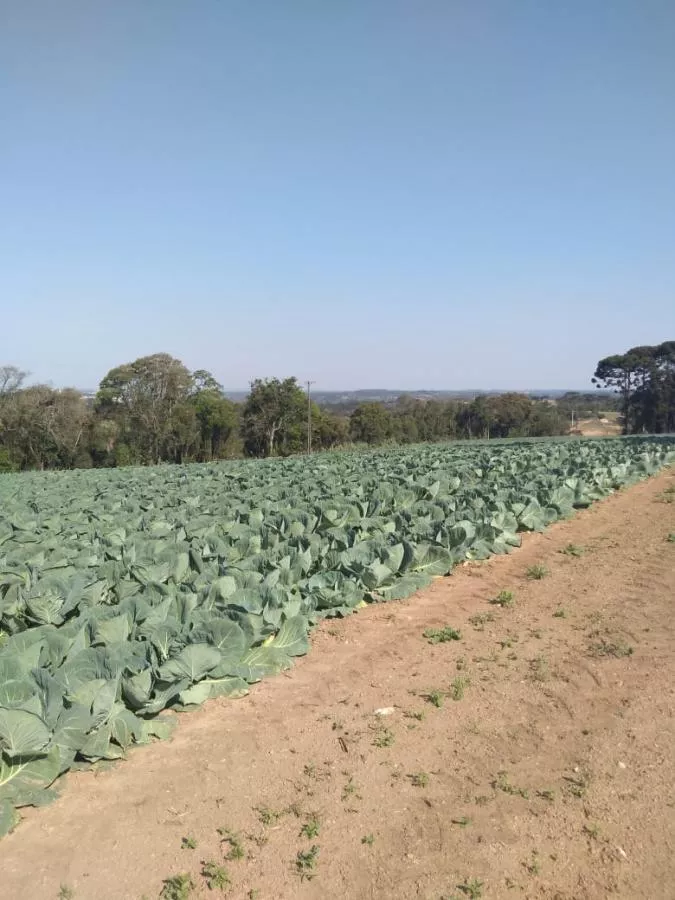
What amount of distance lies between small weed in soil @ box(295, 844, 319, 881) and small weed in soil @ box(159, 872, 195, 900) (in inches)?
18.1

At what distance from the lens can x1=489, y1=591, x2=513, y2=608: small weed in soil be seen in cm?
638

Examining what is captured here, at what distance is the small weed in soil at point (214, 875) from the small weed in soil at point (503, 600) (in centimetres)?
411

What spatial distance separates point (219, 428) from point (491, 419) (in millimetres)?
32992

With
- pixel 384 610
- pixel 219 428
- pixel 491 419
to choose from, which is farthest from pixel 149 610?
pixel 491 419

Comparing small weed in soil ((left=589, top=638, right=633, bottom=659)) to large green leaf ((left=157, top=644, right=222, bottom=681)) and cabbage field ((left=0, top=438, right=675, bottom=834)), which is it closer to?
cabbage field ((left=0, top=438, right=675, bottom=834))

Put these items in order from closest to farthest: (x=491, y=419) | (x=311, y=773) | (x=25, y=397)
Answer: (x=311, y=773)
(x=25, y=397)
(x=491, y=419)

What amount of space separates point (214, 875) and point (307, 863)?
0.41m

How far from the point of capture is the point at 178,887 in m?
2.71

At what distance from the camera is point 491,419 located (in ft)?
233

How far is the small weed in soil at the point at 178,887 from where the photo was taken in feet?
8.75

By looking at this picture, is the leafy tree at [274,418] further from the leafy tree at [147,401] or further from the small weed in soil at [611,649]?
the small weed in soil at [611,649]

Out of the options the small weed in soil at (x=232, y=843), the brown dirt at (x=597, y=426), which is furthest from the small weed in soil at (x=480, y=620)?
the brown dirt at (x=597, y=426)

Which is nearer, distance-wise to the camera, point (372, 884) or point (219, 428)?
point (372, 884)

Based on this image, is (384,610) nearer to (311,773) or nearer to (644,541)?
(311,773)
